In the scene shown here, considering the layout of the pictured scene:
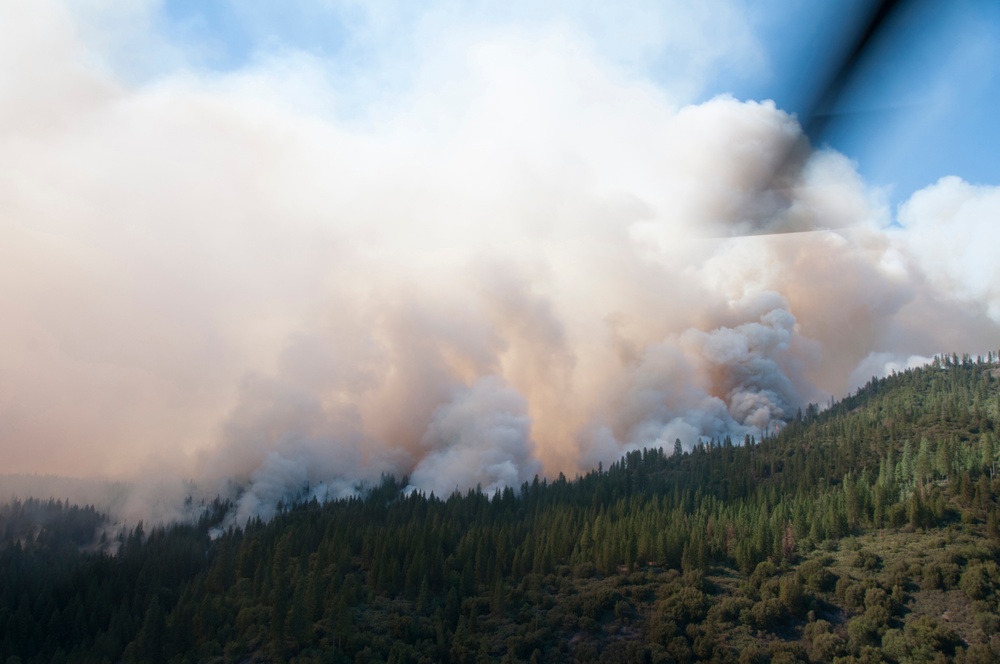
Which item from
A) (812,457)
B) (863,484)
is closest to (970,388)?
(812,457)

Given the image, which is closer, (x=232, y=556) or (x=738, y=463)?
(x=232, y=556)

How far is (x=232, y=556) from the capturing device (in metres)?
118

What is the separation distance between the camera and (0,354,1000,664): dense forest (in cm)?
7288

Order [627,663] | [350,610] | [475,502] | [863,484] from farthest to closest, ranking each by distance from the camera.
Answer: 1. [475,502]
2. [863,484]
3. [350,610]
4. [627,663]

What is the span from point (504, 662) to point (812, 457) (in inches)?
3403

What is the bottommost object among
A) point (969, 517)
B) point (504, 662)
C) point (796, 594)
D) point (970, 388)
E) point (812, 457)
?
point (504, 662)

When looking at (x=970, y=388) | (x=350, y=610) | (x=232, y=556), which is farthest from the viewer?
(x=970, y=388)

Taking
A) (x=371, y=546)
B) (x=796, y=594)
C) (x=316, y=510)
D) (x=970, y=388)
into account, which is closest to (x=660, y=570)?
(x=796, y=594)

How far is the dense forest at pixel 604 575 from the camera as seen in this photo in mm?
72875

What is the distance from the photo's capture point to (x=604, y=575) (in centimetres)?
9325

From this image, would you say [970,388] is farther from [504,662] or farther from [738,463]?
[504,662]

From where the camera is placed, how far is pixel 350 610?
283ft

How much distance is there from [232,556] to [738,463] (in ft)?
304

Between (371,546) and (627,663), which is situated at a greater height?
(371,546)
